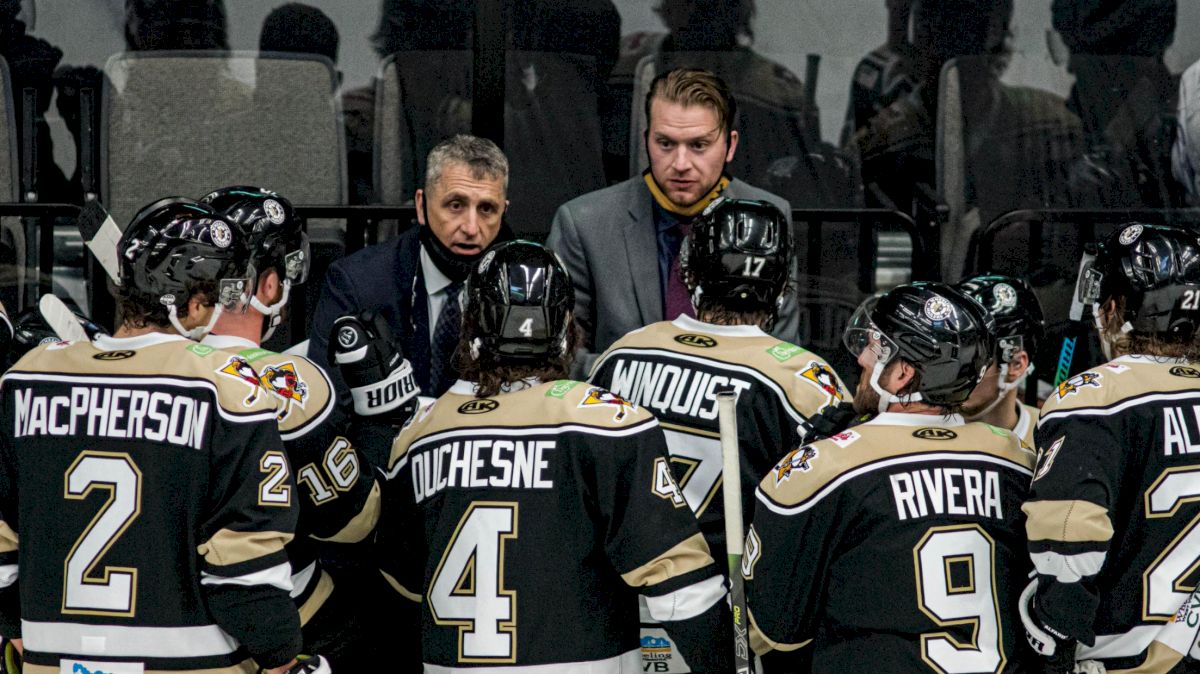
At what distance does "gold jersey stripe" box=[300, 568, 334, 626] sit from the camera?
141 inches

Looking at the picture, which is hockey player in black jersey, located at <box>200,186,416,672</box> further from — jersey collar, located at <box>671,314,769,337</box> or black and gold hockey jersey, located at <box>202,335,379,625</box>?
jersey collar, located at <box>671,314,769,337</box>

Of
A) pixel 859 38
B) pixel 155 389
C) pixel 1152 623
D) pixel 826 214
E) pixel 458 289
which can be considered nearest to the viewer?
pixel 155 389

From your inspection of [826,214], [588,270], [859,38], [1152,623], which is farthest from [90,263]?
[1152,623]

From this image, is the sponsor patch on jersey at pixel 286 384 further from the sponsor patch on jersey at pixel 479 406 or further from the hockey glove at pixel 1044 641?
the hockey glove at pixel 1044 641

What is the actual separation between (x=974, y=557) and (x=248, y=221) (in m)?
2.01

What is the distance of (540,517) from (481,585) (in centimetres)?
21

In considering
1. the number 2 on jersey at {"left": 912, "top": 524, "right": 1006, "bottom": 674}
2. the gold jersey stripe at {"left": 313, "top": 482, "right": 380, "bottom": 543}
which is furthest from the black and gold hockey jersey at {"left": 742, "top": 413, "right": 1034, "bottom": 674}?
the gold jersey stripe at {"left": 313, "top": 482, "right": 380, "bottom": 543}

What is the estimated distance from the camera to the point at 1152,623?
3.28 metres

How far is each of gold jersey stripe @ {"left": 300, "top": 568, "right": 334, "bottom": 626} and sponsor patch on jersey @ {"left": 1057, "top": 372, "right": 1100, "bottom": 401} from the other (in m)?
1.89

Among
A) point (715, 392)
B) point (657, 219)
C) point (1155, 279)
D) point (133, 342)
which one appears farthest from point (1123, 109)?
point (133, 342)

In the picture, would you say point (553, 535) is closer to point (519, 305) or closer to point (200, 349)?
point (519, 305)

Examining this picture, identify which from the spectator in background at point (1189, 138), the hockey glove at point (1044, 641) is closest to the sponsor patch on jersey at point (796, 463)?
the hockey glove at point (1044, 641)

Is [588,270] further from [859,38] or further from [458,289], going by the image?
[859,38]

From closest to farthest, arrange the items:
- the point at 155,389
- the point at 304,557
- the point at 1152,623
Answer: the point at 155,389 < the point at 1152,623 < the point at 304,557
